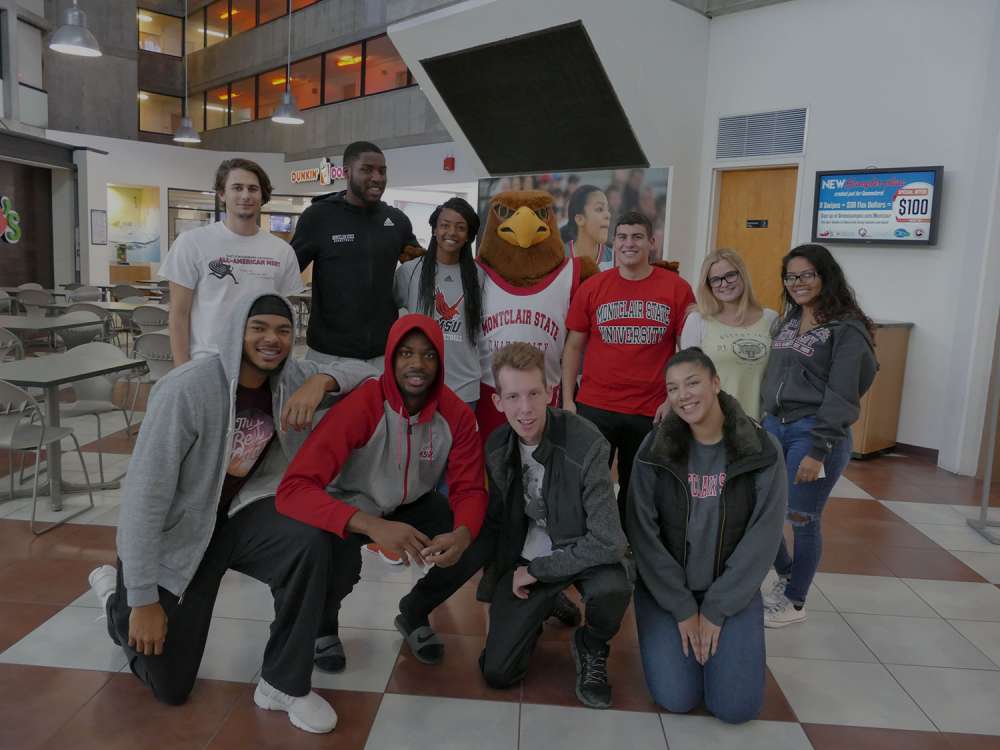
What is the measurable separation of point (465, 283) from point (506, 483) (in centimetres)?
97

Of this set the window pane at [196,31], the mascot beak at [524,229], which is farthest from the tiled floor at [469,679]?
the window pane at [196,31]

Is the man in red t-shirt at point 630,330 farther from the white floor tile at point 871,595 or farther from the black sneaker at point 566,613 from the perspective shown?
the white floor tile at point 871,595

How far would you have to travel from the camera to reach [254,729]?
2277mm

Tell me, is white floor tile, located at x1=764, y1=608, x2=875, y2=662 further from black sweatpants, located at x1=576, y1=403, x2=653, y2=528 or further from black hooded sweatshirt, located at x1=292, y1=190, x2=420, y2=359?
black hooded sweatshirt, located at x1=292, y1=190, x2=420, y2=359

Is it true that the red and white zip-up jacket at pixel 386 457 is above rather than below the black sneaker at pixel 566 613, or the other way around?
above

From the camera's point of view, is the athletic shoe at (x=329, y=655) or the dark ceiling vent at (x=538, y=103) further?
the dark ceiling vent at (x=538, y=103)

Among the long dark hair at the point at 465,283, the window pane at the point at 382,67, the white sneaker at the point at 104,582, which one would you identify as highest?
the window pane at the point at 382,67

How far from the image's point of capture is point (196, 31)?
19.8m

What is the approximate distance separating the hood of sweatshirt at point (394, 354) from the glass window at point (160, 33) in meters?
20.7

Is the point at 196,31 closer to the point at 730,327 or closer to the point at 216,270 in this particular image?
the point at 216,270

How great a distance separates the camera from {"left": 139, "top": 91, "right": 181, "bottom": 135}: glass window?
1977 centimetres

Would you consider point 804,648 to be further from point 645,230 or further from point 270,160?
point 270,160

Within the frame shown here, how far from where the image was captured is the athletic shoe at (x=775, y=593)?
10.5 feet

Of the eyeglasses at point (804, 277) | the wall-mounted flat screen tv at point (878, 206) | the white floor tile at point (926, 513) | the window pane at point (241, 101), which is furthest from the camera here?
the window pane at point (241, 101)
